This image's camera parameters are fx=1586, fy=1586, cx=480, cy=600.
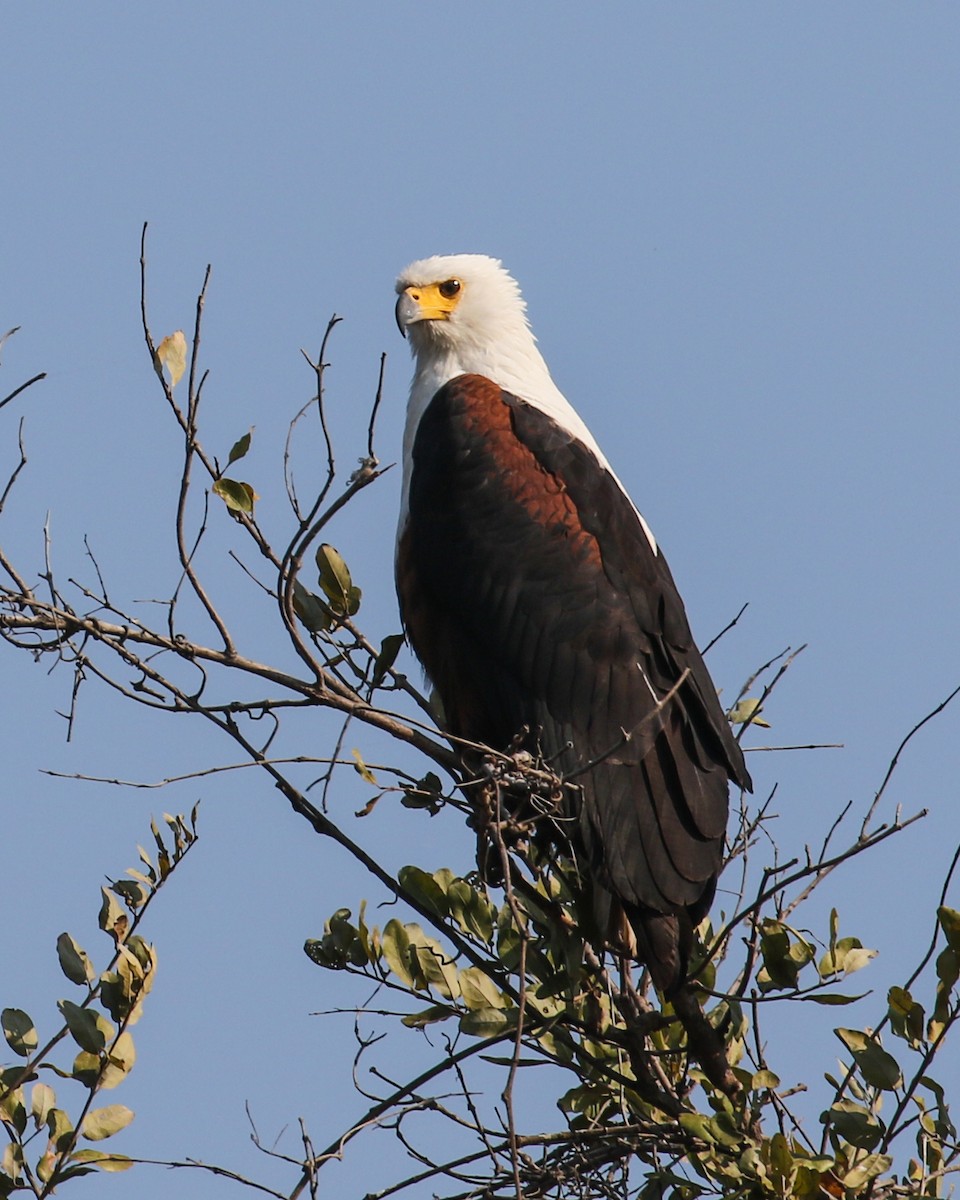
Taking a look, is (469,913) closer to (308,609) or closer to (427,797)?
(427,797)

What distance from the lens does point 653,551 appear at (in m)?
4.99

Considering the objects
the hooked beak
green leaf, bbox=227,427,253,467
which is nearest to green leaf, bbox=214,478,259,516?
green leaf, bbox=227,427,253,467

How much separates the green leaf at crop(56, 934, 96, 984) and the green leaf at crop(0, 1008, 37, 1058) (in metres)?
0.15

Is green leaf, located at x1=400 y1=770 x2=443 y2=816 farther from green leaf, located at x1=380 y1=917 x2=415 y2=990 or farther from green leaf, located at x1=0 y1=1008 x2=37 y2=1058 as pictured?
green leaf, located at x1=0 y1=1008 x2=37 y2=1058

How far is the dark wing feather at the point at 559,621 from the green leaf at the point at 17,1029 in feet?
5.47

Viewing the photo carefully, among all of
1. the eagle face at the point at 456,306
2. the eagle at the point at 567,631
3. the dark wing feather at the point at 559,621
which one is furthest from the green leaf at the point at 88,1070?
the eagle face at the point at 456,306

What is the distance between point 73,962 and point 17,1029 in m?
0.19

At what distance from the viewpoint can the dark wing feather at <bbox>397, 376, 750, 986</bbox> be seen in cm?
459

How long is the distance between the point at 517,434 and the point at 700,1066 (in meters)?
2.01

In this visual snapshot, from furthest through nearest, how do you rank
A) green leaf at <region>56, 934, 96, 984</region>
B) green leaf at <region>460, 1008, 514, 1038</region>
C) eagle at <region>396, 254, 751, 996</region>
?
eagle at <region>396, 254, 751, 996</region> → green leaf at <region>460, 1008, 514, 1038</region> → green leaf at <region>56, 934, 96, 984</region>

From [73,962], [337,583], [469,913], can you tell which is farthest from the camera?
[469,913]

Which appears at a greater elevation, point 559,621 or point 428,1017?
point 559,621

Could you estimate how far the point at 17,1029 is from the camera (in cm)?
363

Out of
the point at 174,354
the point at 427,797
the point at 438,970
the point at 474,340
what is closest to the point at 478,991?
the point at 438,970
